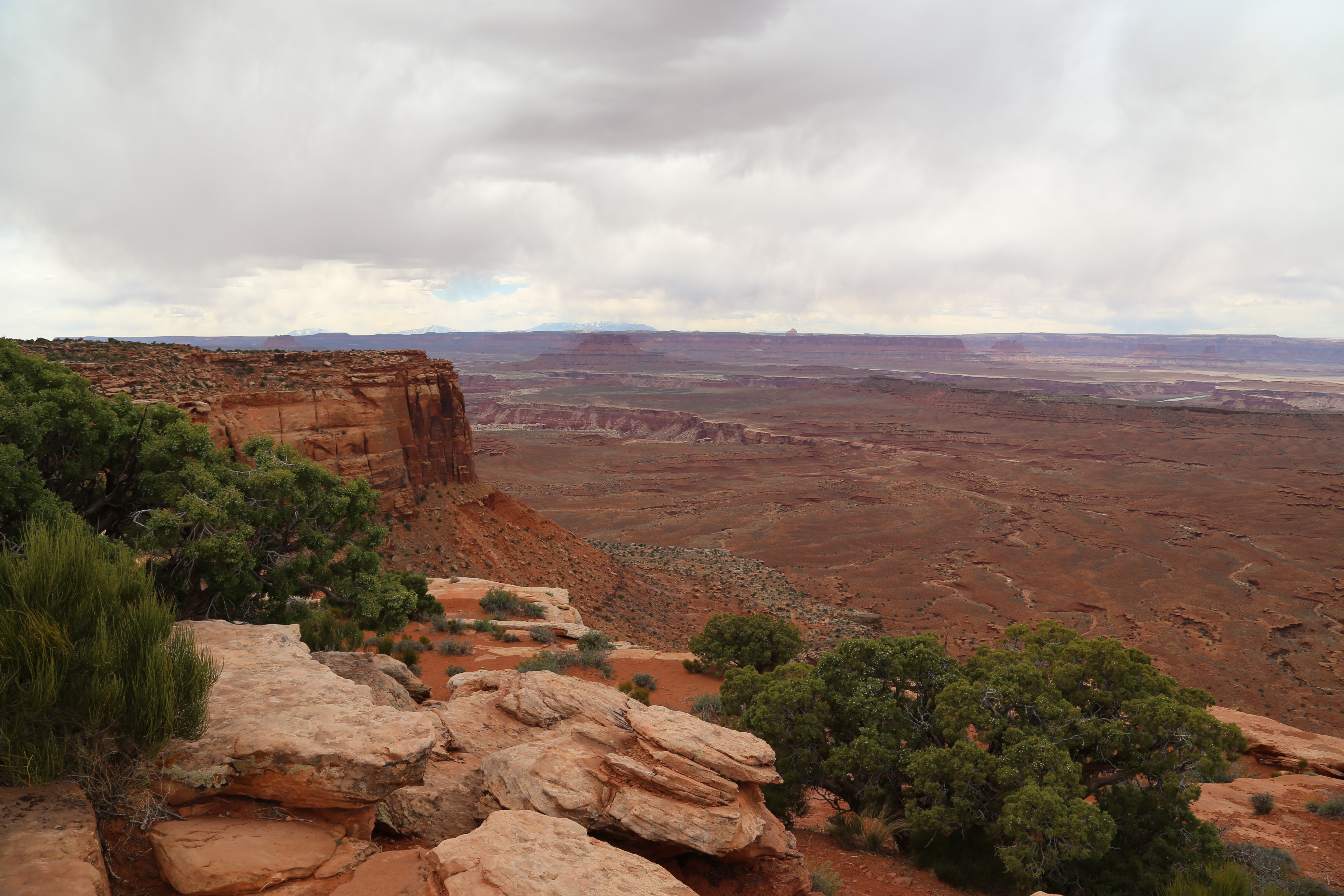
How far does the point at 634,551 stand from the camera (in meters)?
48.3

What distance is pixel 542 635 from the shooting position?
2086 centimetres

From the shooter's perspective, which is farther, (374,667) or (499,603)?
(499,603)

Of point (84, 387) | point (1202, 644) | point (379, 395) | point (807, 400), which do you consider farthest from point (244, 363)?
point (807, 400)

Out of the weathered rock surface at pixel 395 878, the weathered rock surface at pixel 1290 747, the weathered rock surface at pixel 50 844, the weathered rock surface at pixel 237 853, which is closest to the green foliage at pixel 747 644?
the weathered rock surface at pixel 1290 747

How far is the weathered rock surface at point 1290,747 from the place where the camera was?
53.8ft

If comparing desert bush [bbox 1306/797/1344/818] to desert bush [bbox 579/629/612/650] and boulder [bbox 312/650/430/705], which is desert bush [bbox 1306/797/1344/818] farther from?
boulder [bbox 312/650/430/705]

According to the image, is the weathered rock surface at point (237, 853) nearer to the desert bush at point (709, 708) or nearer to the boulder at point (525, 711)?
the boulder at point (525, 711)

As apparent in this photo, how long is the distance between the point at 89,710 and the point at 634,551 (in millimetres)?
43311

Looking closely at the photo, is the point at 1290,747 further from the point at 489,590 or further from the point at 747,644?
the point at 489,590

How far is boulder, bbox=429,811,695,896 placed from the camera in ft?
17.3

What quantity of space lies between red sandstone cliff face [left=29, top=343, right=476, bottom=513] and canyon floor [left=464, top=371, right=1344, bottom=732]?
16907 millimetres

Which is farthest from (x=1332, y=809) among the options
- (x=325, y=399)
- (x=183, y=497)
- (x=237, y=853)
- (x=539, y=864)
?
(x=325, y=399)

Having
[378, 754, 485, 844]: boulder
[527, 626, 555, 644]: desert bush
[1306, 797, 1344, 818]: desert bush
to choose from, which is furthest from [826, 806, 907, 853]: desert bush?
[527, 626, 555, 644]: desert bush

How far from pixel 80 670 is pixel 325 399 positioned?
88.2 feet
